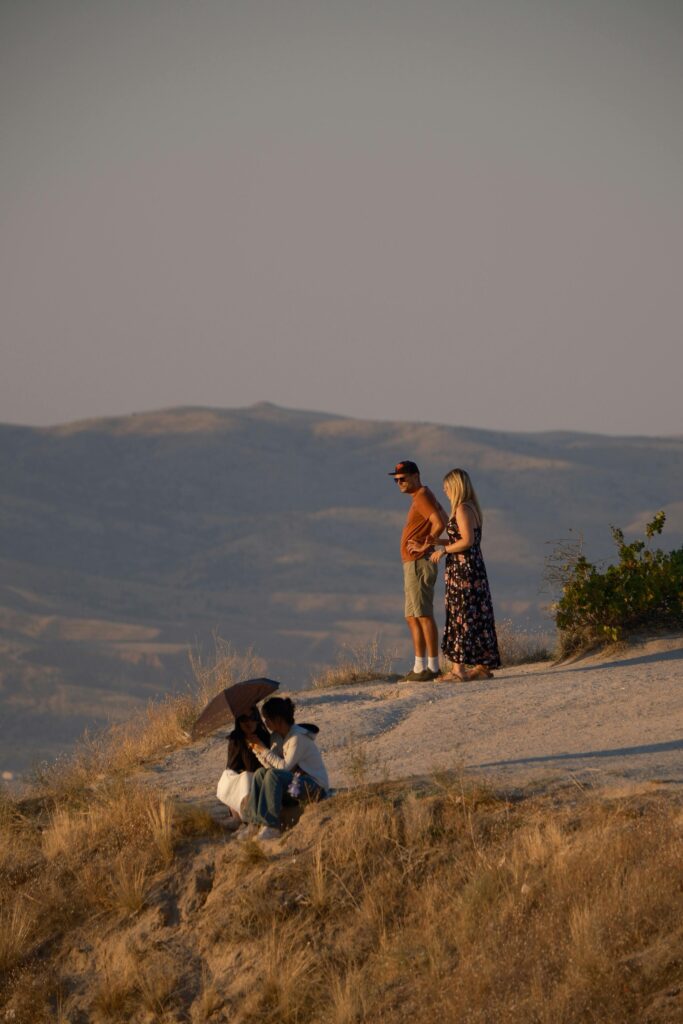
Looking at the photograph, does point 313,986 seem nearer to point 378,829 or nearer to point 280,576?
point 378,829

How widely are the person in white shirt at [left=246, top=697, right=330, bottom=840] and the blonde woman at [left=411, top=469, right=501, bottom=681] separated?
3.89 m

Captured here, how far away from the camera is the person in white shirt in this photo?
8.75 meters

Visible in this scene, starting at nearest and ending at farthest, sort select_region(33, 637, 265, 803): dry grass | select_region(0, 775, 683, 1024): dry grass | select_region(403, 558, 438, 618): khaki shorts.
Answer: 1. select_region(0, 775, 683, 1024): dry grass
2. select_region(33, 637, 265, 803): dry grass
3. select_region(403, 558, 438, 618): khaki shorts

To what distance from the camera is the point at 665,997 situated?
21.4ft

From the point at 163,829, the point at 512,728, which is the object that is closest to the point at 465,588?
the point at 512,728

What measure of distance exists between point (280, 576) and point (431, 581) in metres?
90.4

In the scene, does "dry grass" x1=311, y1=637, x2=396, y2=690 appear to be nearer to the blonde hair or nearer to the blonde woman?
the blonde woman

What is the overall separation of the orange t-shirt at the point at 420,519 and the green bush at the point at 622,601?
6.86 ft

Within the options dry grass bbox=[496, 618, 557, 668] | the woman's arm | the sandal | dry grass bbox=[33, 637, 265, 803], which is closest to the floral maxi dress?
the woman's arm

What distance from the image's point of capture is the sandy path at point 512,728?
955 cm

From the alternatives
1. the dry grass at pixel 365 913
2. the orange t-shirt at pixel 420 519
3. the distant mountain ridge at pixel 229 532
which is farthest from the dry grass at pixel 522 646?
the distant mountain ridge at pixel 229 532

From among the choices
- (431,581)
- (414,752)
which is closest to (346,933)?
(414,752)

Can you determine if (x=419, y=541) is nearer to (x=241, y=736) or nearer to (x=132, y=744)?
(x=132, y=744)

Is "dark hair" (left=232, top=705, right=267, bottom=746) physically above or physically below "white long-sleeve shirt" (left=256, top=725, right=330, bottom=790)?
above
